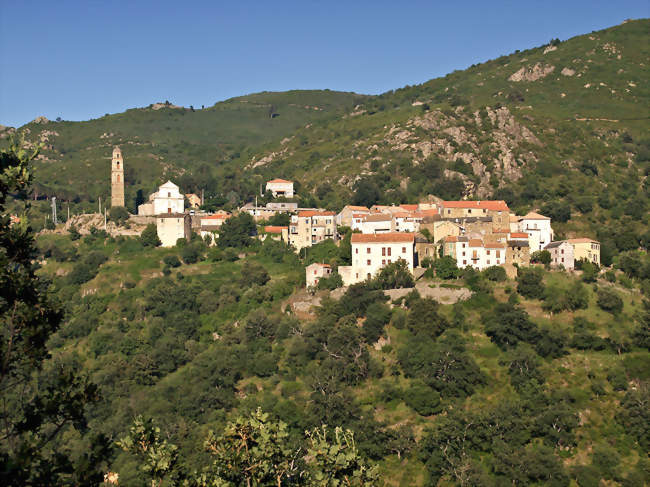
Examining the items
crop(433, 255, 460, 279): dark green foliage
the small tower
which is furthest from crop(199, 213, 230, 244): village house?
crop(433, 255, 460, 279): dark green foliage

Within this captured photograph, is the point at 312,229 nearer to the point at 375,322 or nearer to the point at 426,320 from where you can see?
the point at 375,322

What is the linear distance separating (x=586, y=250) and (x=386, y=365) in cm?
2215

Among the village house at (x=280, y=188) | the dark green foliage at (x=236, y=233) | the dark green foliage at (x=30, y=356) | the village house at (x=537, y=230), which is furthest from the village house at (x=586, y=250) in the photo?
the dark green foliage at (x=30, y=356)

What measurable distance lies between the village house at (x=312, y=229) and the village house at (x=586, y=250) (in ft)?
73.3

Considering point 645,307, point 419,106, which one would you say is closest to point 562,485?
point 645,307

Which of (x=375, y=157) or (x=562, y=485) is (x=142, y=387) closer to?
(x=562, y=485)

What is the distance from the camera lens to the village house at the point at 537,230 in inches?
2635

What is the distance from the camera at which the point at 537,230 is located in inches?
2660

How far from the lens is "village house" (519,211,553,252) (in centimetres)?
6694

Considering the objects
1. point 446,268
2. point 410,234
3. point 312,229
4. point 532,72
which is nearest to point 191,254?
point 312,229

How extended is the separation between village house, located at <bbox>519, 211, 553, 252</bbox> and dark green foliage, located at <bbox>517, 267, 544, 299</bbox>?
6.63 meters

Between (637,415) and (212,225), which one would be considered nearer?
(637,415)

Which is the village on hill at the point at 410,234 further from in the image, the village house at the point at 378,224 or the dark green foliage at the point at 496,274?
the dark green foliage at the point at 496,274

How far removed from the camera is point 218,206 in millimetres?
96125
